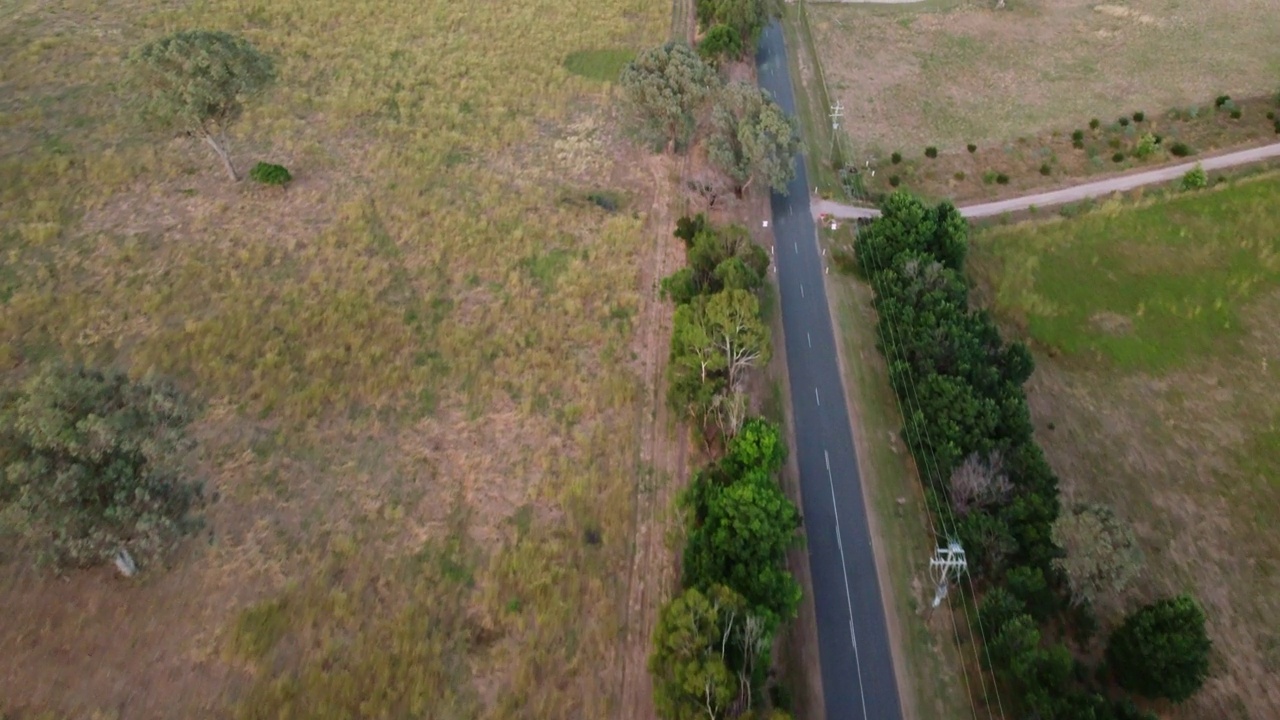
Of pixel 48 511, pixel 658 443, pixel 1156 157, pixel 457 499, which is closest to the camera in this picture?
pixel 48 511

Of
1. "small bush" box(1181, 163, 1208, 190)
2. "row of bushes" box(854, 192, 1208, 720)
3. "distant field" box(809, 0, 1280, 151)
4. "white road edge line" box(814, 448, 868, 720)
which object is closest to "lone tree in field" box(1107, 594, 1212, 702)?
"row of bushes" box(854, 192, 1208, 720)

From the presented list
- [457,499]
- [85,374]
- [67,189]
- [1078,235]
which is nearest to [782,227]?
[1078,235]

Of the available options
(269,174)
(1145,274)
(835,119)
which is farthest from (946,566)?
(269,174)

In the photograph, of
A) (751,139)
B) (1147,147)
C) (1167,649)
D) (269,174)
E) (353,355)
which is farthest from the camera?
(1147,147)

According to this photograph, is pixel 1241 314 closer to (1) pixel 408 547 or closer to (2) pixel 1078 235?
(2) pixel 1078 235

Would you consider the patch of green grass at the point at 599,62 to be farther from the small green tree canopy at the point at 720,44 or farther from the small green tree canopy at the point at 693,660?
the small green tree canopy at the point at 693,660

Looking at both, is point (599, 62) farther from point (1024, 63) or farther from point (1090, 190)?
point (1090, 190)
